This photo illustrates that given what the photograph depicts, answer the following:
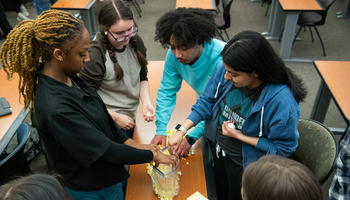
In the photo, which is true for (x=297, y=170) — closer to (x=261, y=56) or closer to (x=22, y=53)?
(x=261, y=56)

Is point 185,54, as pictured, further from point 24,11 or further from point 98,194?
point 24,11

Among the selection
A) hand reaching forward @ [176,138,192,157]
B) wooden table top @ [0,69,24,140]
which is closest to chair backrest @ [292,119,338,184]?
hand reaching forward @ [176,138,192,157]

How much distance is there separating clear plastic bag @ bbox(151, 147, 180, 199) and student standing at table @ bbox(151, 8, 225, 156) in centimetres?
23

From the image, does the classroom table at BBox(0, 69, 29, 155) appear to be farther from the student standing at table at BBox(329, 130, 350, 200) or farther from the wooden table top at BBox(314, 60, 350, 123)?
the wooden table top at BBox(314, 60, 350, 123)

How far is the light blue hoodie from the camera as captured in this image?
3.90ft

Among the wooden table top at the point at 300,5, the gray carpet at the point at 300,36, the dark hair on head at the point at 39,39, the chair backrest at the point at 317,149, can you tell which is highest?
the dark hair on head at the point at 39,39

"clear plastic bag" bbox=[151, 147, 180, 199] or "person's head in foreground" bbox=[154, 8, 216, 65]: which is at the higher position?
"person's head in foreground" bbox=[154, 8, 216, 65]

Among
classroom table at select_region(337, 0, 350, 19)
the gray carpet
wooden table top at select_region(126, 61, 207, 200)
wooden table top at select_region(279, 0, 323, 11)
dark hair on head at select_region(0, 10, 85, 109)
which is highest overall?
dark hair on head at select_region(0, 10, 85, 109)

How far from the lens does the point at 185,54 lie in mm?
→ 1513

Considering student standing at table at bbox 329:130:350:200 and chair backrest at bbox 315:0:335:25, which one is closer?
student standing at table at bbox 329:130:350:200

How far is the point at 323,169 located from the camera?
1395 millimetres

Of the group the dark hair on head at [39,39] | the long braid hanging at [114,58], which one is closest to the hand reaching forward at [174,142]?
the long braid hanging at [114,58]

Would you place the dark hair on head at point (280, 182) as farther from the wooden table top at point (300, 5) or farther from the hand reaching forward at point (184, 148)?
the wooden table top at point (300, 5)

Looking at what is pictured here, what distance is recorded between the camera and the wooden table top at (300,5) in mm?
3709
